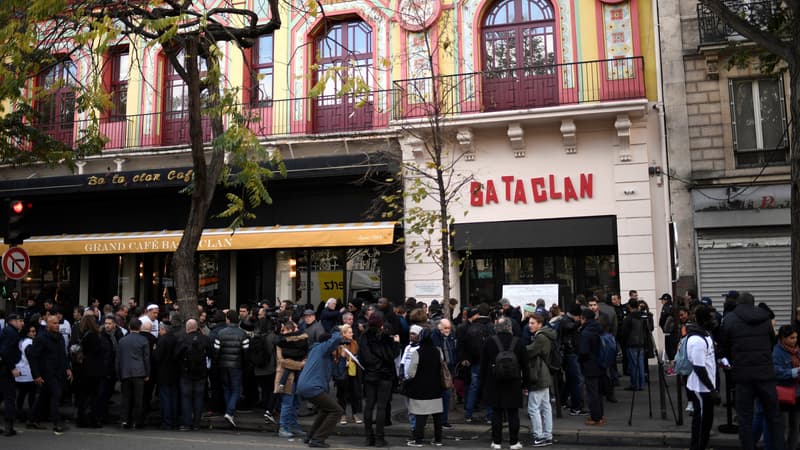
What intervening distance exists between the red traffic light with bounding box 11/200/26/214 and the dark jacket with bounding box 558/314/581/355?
9.68 meters

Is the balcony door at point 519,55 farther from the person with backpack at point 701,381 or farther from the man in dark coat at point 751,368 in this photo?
the man in dark coat at point 751,368

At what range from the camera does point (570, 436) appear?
9609mm

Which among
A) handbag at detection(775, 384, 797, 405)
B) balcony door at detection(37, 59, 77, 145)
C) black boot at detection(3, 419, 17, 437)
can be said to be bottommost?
black boot at detection(3, 419, 17, 437)

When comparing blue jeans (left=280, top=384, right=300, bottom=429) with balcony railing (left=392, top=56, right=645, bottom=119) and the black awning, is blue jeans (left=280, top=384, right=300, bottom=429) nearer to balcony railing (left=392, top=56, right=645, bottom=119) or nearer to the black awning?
the black awning

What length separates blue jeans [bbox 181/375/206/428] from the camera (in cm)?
1079

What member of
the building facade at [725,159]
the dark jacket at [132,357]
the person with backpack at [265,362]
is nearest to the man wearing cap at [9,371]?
the dark jacket at [132,357]

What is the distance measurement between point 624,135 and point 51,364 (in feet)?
42.1

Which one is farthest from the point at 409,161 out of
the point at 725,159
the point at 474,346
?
the point at 474,346

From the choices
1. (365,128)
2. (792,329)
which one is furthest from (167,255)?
(792,329)

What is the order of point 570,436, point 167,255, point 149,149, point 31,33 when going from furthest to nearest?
1. point 167,255
2. point 149,149
3. point 31,33
4. point 570,436

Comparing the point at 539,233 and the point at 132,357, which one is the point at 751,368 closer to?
the point at 539,233

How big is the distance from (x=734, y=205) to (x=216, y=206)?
1341 centimetres

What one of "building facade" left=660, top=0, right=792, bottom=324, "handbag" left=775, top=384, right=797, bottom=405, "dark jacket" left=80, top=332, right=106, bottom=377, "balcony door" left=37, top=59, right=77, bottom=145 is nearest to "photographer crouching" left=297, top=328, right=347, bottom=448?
"dark jacket" left=80, top=332, right=106, bottom=377

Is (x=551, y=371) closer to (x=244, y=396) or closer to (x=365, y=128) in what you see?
(x=244, y=396)
